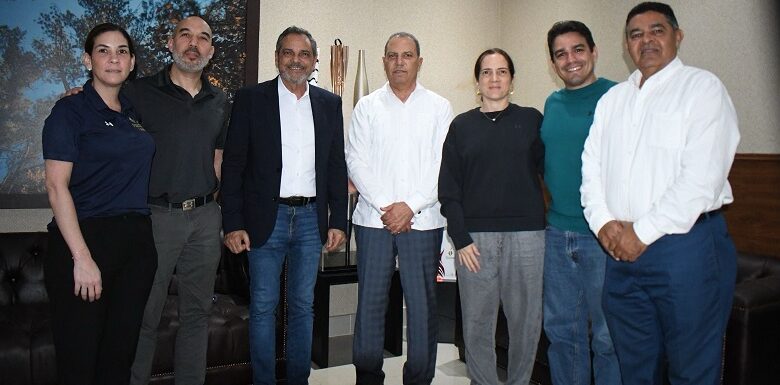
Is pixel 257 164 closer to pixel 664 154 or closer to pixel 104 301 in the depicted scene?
pixel 104 301

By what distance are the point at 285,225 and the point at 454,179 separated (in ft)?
2.57

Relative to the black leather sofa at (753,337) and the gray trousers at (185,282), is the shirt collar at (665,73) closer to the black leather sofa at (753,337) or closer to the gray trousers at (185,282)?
the black leather sofa at (753,337)

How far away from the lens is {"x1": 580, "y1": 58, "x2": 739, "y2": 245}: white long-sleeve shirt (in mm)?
1805

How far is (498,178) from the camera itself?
2373mm

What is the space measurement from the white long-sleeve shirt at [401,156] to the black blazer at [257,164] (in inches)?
7.2

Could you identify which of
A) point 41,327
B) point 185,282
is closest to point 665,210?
point 185,282

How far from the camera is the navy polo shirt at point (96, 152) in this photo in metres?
1.89

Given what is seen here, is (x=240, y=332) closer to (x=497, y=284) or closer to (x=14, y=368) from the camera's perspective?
(x=14, y=368)

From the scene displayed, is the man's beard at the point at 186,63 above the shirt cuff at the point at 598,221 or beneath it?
above

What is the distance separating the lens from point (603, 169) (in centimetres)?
209

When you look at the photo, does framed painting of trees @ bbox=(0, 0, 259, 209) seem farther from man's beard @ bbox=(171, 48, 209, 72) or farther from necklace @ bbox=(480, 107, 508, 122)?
necklace @ bbox=(480, 107, 508, 122)

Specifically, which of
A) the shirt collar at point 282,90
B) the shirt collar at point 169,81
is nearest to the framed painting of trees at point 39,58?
the shirt collar at point 169,81

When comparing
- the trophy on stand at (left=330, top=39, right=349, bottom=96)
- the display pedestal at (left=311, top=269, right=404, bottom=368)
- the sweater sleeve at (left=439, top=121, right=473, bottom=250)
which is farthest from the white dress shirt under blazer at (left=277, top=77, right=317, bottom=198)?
the trophy on stand at (left=330, top=39, right=349, bottom=96)

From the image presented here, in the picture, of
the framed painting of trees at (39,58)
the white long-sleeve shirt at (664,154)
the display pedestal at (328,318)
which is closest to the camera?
the white long-sleeve shirt at (664,154)
